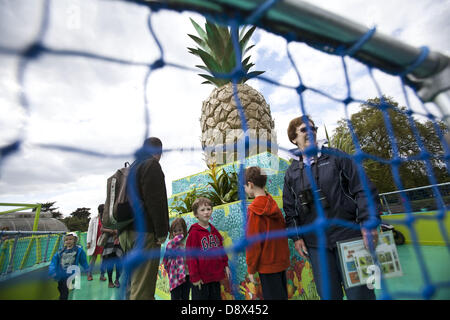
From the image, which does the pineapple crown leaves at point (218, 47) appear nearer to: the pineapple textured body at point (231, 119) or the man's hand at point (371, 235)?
the pineapple textured body at point (231, 119)

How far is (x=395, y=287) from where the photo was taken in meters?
1.77

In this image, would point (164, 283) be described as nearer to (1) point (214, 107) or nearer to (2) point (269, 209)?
(2) point (269, 209)

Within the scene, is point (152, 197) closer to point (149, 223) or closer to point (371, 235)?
point (149, 223)

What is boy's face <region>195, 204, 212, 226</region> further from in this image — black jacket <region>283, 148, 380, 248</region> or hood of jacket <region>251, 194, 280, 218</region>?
black jacket <region>283, 148, 380, 248</region>

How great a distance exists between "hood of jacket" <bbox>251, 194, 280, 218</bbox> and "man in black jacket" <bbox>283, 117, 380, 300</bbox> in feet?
0.29

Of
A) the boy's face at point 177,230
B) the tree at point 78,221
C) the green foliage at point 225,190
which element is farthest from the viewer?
the tree at point 78,221

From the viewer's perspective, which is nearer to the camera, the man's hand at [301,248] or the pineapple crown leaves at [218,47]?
the man's hand at [301,248]

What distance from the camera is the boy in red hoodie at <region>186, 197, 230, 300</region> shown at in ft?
4.34

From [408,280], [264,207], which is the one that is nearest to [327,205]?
[264,207]

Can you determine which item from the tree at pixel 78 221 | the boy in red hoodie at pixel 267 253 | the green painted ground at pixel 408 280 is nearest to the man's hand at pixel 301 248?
the boy in red hoodie at pixel 267 253

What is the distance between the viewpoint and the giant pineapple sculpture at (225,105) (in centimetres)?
365

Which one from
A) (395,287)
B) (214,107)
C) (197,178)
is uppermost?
(214,107)
